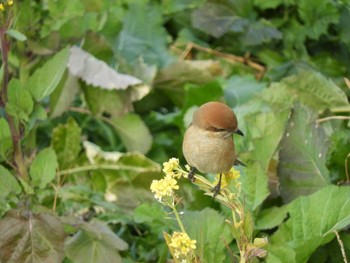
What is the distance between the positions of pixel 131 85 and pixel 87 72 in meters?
0.17

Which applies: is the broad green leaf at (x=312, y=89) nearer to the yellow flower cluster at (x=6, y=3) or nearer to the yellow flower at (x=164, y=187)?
the yellow flower cluster at (x=6, y=3)

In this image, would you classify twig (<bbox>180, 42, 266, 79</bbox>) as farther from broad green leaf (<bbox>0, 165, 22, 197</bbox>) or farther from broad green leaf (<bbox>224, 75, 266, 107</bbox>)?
broad green leaf (<bbox>0, 165, 22, 197</bbox>)

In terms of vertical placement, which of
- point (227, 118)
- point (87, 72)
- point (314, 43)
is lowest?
point (314, 43)

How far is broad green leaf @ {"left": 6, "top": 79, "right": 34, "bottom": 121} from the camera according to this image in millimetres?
2303

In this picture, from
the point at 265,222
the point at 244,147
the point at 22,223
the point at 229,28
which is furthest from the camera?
the point at 229,28

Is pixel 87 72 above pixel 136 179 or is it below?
above

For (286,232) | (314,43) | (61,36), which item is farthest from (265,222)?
(314,43)

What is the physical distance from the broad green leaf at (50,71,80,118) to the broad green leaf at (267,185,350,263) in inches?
Answer: 38.7

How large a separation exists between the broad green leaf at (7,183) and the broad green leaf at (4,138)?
11 cm

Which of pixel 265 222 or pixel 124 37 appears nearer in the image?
pixel 265 222

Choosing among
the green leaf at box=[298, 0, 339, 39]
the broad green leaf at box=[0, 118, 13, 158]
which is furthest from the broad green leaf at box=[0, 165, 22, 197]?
the green leaf at box=[298, 0, 339, 39]

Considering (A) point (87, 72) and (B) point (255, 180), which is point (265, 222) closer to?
(B) point (255, 180)

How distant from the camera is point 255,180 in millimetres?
2344

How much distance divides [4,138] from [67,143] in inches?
18.0
